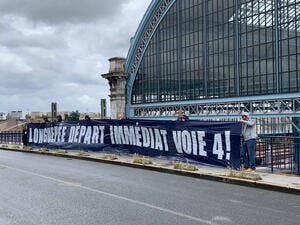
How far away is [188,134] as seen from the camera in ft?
47.9

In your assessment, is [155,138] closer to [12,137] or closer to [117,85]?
[12,137]

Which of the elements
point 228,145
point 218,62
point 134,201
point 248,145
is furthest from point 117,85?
point 134,201

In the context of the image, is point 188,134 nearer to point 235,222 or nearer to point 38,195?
point 38,195

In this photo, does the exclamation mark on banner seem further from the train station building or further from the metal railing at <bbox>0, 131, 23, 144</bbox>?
the metal railing at <bbox>0, 131, 23, 144</bbox>

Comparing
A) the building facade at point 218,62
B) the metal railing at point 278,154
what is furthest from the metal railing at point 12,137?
the metal railing at point 278,154

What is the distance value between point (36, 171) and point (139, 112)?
35.1 meters

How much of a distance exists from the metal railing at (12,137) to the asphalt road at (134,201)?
17.4 metres

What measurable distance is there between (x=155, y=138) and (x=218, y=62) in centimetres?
2451

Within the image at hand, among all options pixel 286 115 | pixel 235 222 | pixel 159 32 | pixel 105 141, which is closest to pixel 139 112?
pixel 159 32

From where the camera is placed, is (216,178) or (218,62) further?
(218,62)

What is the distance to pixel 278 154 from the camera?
1321 centimetres

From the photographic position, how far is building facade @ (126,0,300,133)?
33688 mm

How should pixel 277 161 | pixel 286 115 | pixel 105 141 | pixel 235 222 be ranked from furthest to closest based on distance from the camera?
pixel 286 115, pixel 105 141, pixel 277 161, pixel 235 222

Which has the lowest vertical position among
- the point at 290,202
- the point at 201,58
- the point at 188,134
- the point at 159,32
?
the point at 290,202
